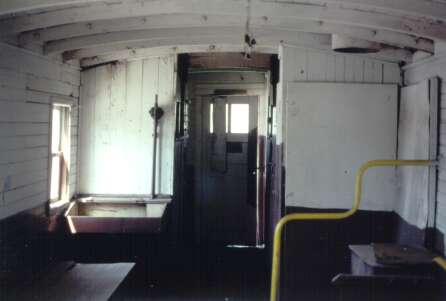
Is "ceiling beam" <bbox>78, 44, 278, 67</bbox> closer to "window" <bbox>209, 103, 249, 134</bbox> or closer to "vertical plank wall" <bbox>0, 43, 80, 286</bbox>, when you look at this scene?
"vertical plank wall" <bbox>0, 43, 80, 286</bbox>

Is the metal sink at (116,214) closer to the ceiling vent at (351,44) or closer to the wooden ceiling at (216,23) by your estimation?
the wooden ceiling at (216,23)

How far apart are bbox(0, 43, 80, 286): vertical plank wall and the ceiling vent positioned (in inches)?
115

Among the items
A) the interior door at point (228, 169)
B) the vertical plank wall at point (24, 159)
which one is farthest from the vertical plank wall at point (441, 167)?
the interior door at point (228, 169)

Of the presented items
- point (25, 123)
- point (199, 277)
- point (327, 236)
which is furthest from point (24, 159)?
point (327, 236)

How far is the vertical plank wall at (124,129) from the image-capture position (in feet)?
21.5

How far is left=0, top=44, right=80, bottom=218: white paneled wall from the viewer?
432 cm

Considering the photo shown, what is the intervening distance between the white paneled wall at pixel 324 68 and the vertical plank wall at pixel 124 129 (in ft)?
5.89

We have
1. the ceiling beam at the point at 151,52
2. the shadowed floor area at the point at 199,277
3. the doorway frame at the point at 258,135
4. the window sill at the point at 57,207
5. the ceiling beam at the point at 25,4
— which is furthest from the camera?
→ the doorway frame at the point at 258,135

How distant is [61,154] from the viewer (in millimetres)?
6125

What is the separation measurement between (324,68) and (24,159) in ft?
10.5

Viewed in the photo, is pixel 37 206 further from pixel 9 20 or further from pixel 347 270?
pixel 347 270

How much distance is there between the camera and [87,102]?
656cm

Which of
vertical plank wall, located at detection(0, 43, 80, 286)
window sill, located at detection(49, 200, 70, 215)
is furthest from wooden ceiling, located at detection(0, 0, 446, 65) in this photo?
window sill, located at detection(49, 200, 70, 215)

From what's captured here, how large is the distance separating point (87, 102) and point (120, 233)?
179 cm
